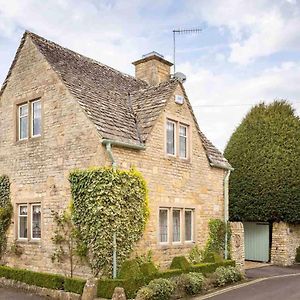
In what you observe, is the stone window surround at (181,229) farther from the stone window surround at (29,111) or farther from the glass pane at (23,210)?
the stone window surround at (29,111)

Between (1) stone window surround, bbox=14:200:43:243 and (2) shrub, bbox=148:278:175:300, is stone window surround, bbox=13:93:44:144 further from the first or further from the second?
(2) shrub, bbox=148:278:175:300

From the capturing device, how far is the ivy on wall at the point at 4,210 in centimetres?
1752

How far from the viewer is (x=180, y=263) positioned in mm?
16172

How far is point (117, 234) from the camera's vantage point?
14477mm

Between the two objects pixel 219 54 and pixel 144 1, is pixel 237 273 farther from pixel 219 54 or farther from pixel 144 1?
pixel 144 1

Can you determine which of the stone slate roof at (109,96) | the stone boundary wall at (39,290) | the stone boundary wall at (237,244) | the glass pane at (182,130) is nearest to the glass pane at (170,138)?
the glass pane at (182,130)

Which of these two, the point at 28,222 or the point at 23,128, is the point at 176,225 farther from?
the point at 23,128

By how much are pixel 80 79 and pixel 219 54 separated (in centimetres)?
598

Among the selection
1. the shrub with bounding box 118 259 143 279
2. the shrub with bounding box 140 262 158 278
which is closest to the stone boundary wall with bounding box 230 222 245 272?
the shrub with bounding box 140 262 158 278

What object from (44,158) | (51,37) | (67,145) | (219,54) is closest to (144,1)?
(219,54)

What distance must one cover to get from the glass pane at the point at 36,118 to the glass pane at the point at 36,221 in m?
2.82

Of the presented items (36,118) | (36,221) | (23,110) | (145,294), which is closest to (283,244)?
(145,294)

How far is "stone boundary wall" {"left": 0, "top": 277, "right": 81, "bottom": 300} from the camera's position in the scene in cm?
1431

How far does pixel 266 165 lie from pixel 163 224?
1028cm
